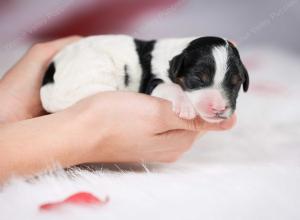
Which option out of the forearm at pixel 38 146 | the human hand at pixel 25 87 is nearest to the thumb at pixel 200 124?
the forearm at pixel 38 146

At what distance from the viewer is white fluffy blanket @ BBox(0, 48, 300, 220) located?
1847mm

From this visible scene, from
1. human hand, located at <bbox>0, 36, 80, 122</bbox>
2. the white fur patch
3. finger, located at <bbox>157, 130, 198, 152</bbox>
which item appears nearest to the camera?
the white fur patch

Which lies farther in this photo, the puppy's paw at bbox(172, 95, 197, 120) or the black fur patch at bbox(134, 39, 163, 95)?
the black fur patch at bbox(134, 39, 163, 95)

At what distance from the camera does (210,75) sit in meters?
2.16

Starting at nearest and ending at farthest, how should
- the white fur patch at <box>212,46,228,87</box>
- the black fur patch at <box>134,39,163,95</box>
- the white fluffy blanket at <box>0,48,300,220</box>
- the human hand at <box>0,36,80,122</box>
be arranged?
the white fluffy blanket at <box>0,48,300,220</box>, the white fur patch at <box>212,46,228,87</box>, the black fur patch at <box>134,39,163,95</box>, the human hand at <box>0,36,80,122</box>

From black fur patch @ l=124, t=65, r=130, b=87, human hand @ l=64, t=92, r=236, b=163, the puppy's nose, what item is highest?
the puppy's nose

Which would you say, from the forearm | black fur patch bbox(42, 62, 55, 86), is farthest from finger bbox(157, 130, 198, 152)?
black fur patch bbox(42, 62, 55, 86)

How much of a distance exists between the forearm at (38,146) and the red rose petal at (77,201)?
292mm

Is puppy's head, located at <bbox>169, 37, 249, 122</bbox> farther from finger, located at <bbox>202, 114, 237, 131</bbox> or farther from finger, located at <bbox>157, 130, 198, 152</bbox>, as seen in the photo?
finger, located at <bbox>157, 130, 198, 152</bbox>

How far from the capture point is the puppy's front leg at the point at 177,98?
2.12 meters

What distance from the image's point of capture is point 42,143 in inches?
87.7

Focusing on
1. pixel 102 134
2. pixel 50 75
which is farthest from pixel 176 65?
pixel 50 75

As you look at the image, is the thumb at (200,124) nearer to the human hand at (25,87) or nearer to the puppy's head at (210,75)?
the puppy's head at (210,75)

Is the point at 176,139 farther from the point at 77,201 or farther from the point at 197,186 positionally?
the point at 77,201
